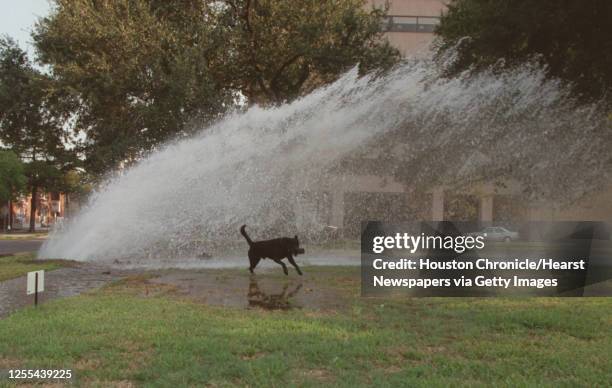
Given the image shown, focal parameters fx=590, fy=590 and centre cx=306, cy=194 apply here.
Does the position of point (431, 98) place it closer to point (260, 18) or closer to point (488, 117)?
point (488, 117)

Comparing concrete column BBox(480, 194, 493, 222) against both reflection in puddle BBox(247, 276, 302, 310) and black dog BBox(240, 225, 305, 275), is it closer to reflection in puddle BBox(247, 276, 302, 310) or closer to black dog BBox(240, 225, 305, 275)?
black dog BBox(240, 225, 305, 275)

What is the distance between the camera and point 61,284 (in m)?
11.2

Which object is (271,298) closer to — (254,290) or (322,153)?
(254,290)

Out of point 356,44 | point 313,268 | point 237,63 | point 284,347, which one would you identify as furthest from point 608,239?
point 284,347

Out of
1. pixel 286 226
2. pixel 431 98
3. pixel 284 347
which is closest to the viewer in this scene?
pixel 284 347

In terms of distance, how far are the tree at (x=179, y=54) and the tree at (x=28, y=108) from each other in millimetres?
1455

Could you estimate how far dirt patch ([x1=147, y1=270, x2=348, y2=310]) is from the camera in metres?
9.19

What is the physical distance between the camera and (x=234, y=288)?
10945mm

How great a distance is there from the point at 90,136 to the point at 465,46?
19.5 meters

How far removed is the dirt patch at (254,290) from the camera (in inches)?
362

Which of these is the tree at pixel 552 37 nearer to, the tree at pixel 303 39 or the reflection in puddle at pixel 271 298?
the reflection in puddle at pixel 271 298

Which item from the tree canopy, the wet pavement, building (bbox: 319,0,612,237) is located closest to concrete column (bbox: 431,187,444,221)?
building (bbox: 319,0,612,237)

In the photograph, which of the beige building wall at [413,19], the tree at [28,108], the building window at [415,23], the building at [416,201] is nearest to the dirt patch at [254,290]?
the tree at [28,108]

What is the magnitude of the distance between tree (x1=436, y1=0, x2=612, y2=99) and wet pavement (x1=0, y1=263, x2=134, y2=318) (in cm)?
1110
